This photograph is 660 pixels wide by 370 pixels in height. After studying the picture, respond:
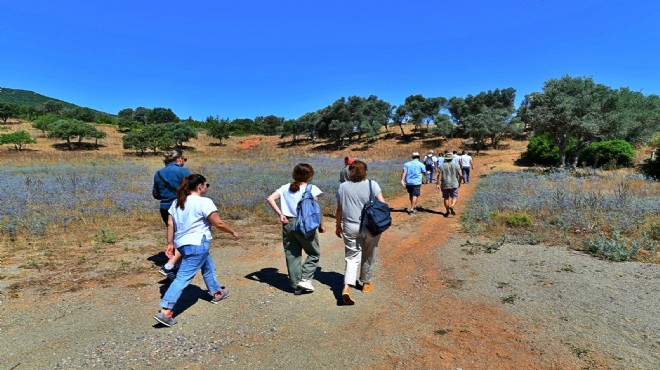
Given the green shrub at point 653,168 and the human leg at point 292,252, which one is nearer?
the human leg at point 292,252

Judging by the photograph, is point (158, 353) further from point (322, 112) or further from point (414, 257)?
point (322, 112)

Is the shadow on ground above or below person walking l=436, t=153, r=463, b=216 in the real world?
below

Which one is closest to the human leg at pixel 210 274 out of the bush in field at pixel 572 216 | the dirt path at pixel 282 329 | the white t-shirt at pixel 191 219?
the dirt path at pixel 282 329

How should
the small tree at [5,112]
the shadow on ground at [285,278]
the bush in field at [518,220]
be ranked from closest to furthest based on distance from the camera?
1. the shadow on ground at [285,278]
2. the bush in field at [518,220]
3. the small tree at [5,112]

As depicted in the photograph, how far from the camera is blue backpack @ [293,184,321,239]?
4.58 metres

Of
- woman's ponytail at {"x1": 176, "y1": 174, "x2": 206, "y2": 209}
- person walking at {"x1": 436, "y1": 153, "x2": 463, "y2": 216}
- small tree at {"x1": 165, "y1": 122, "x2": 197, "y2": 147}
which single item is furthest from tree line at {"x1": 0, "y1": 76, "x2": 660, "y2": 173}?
woman's ponytail at {"x1": 176, "y1": 174, "x2": 206, "y2": 209}

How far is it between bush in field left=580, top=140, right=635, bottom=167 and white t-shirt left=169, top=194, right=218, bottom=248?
2861cm

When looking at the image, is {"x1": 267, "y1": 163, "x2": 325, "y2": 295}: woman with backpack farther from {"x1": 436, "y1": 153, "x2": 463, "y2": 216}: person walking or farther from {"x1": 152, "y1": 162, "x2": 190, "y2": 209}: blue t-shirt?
A: {"x1": 436, "y1": 153, "x2": 463, "y2": 216}: person walking

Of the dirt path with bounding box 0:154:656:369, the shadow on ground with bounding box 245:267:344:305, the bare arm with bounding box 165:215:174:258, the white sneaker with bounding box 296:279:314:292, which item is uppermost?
the bare arm with bounding box 165:215:174:258

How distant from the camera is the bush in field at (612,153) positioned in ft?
82.0

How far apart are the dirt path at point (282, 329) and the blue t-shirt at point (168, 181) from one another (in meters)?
1.38

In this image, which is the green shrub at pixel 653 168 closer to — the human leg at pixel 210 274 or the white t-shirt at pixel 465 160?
the white t-shirt at pixel 465 160

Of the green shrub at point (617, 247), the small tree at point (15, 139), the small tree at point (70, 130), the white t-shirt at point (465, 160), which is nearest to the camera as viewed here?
the green shrub at point (617, 247)

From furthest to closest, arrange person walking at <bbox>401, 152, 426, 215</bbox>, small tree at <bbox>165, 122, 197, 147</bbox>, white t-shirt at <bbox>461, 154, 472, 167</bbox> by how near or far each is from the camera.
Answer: small tree at <bbox>165, 122, 197, 147</bbox> < white t-shirt at <bbox>461, 154, 472, 167</bbox> < person walking at <bbox>401, 152, 426, 215</bbox>
